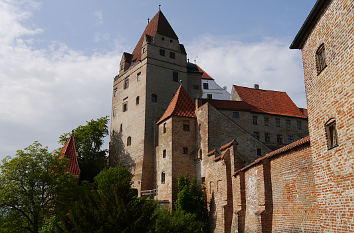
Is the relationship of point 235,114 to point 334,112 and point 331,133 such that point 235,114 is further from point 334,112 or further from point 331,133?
point 334,112

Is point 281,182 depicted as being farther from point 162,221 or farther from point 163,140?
point 163,140

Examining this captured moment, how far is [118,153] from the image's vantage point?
43.4 m

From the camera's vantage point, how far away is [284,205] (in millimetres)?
14789

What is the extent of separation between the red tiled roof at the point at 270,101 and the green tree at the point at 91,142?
18.3 metres

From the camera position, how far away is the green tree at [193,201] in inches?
1084

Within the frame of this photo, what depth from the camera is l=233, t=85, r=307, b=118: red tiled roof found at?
4280cm

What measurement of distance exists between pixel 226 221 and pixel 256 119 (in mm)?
19488

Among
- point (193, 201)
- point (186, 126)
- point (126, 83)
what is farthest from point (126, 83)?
point (193, 201)

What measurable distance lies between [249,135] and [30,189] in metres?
17.7

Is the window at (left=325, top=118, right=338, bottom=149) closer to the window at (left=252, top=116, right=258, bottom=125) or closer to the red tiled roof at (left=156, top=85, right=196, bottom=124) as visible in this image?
the red tiled roof at (left=156, top=85, right=196, bottom=124)

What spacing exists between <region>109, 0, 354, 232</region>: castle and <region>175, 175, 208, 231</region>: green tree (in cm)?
80

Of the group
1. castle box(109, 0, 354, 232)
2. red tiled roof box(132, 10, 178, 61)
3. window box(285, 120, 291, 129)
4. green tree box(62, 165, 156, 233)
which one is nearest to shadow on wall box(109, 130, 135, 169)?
castle box(109, 0, 354, 232)

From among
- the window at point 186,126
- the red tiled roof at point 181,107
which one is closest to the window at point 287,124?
the red tiled roof at point 181,107

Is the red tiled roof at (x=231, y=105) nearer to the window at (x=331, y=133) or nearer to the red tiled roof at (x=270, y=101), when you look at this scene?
the red tiled roof at (x=270, y=101)
